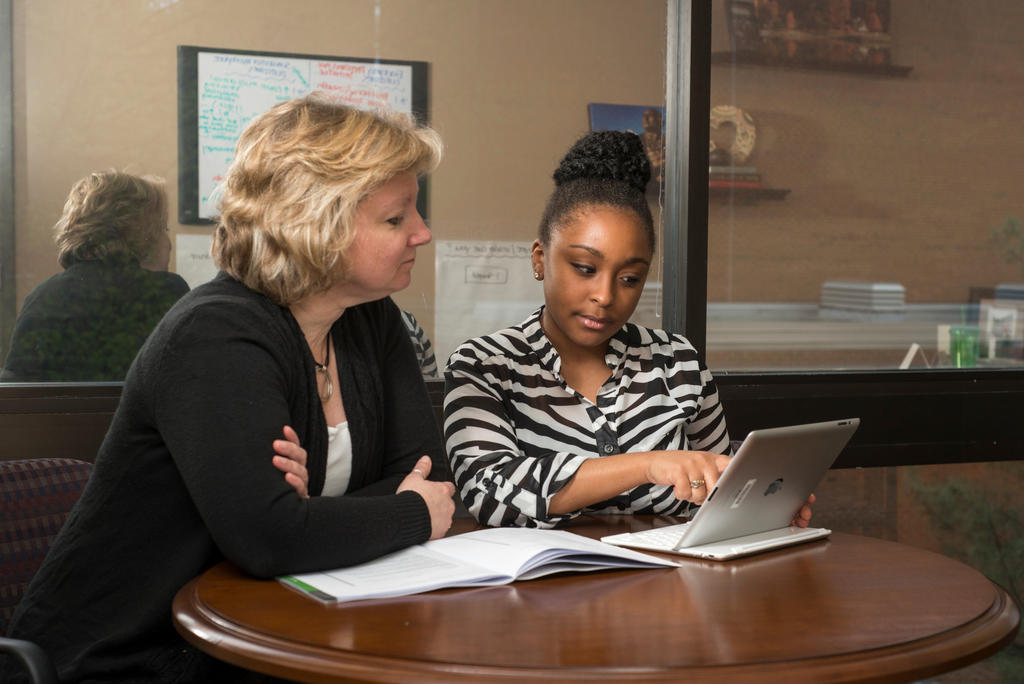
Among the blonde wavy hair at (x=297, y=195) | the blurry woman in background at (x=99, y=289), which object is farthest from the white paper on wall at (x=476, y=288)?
the blonde wavy hair at (x=297, y=195)

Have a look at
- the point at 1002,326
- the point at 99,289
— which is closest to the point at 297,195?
the point at 99,289

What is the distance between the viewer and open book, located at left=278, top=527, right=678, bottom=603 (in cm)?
136

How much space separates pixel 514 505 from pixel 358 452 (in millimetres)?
278

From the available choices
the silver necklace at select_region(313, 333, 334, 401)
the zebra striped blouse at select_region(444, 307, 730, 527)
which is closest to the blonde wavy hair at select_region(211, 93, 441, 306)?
the silver necklace at select_region(313, 333, 334, 401)

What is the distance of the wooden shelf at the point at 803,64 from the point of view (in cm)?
316

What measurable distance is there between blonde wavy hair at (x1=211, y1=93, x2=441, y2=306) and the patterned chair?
0.52m

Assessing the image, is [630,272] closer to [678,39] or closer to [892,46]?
A: [678,39]

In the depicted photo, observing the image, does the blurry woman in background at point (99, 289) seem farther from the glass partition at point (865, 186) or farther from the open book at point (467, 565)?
the glass partition at point (865, 186)

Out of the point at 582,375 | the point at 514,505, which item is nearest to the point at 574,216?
the point at 582,375

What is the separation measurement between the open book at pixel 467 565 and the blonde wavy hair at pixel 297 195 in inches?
17.7

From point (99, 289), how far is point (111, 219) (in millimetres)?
184

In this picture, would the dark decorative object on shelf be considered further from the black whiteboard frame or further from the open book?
the open book

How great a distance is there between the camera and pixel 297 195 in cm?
165

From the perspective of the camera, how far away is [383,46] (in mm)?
2883
